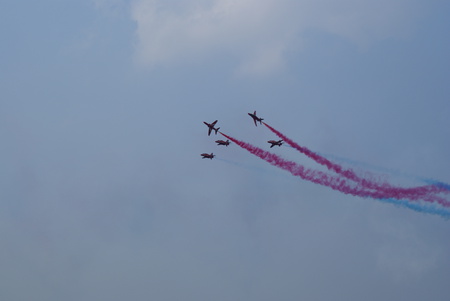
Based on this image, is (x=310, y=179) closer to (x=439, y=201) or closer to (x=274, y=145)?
(x=274, y=145)

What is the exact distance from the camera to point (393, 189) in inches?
3541

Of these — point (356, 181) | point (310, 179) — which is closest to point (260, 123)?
point (310, 179)

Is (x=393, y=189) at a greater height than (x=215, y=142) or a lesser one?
lesser

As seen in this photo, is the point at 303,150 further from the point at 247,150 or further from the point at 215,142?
the point at 215,142

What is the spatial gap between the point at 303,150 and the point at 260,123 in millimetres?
10388

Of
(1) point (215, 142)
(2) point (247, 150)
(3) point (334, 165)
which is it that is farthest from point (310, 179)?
(1) point (215, 142)

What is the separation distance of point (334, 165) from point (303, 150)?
6880 mm

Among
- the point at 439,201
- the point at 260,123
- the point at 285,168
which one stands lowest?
the point at 439,201

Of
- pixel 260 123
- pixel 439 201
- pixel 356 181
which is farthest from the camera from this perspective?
pixel 260 123

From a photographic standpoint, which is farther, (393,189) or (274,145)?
(274,145)

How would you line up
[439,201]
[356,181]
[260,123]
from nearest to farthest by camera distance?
[439,201]
[356,181]
[260,123]

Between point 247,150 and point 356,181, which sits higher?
point 247,150

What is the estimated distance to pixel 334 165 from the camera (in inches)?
3752

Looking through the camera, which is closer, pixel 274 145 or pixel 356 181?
pixel 356 181
